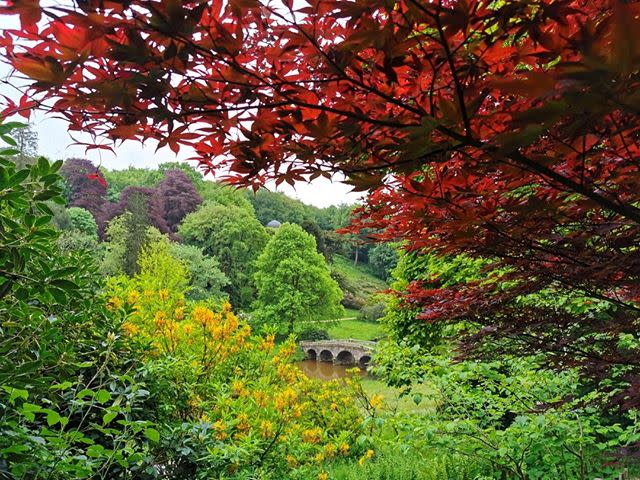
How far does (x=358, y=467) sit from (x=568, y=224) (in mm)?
4262

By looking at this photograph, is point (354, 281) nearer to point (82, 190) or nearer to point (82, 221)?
point (82, 221)

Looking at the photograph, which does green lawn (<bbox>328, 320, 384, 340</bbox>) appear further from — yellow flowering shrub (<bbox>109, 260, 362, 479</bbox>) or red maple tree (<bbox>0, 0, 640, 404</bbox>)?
red maple tree (<bbox>0, 0, 640, 404</bbox>)

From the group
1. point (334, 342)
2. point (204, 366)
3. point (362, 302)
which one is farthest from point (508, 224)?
point (362, 302)

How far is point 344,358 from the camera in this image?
26391 mm

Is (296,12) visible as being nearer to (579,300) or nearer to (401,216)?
(401,216)

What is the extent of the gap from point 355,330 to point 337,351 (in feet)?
20.5

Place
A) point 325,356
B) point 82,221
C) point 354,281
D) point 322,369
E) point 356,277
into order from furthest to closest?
point 356,277 → point 354,281 → point 82,221 → point 325,356 → point 322,369

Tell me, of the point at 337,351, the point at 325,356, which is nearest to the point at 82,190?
the point at 325,356

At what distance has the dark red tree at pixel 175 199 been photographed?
1282 inches

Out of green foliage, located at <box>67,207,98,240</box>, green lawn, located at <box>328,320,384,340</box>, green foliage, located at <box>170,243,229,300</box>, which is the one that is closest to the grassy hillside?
green lawn, located at <box>328,320,384,340</box>

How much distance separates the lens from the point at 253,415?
11.6 ft

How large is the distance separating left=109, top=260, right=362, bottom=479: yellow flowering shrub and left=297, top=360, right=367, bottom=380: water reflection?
1865cm

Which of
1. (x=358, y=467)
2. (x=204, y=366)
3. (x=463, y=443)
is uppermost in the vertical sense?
(x=204, y=366)

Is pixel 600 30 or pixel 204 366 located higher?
pixel 600 30
